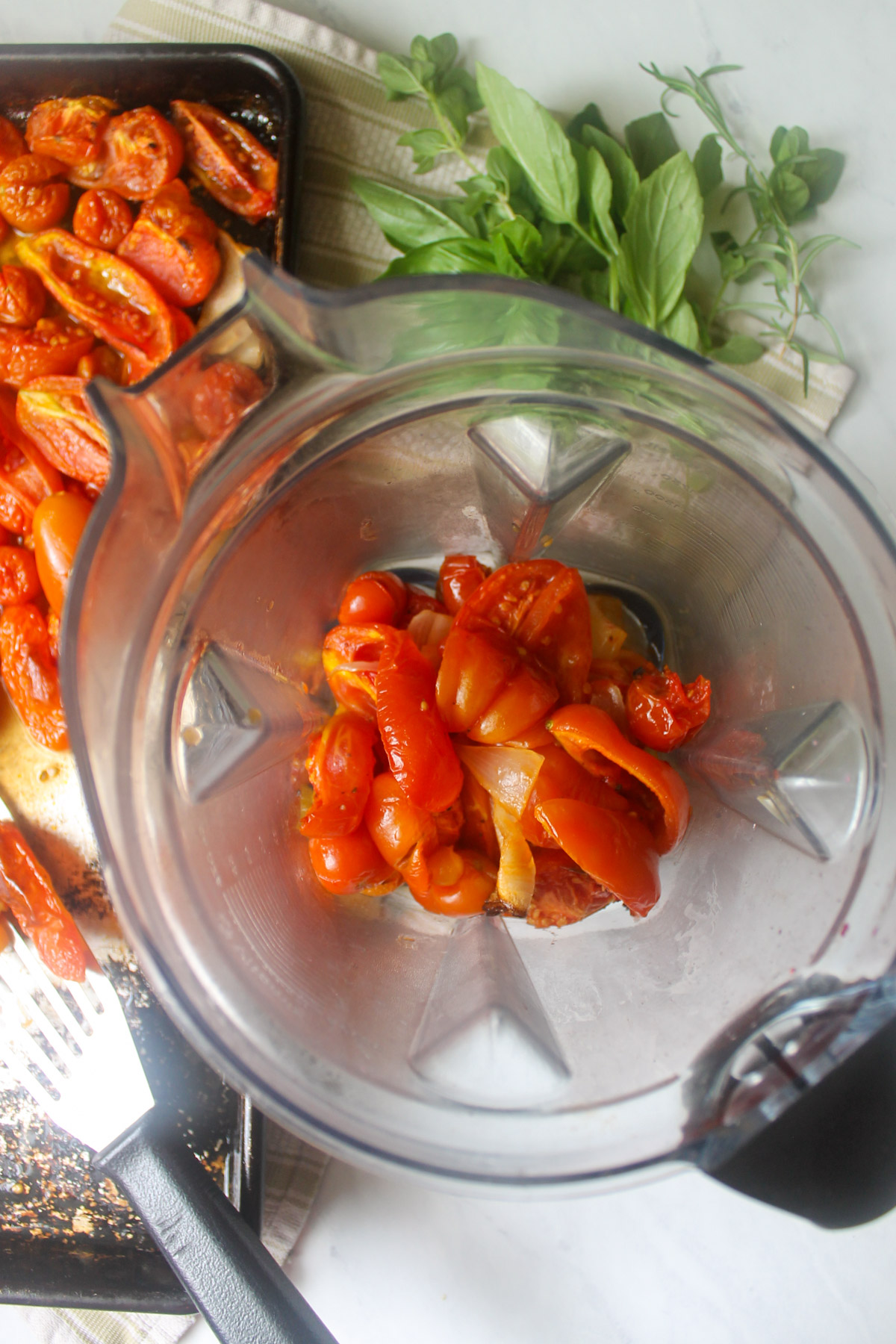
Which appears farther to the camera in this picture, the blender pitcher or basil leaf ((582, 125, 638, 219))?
basil leaf ((582, 125, 638, 219))

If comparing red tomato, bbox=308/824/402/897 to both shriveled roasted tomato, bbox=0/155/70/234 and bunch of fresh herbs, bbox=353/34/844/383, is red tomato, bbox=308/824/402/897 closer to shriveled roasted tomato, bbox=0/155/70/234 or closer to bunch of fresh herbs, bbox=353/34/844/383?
bunch of fresh herbs, bbox=353/34/844/383

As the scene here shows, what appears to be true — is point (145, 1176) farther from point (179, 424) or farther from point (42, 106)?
point (42, 106)

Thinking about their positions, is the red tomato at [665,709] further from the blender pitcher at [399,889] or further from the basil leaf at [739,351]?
the basil leaf at [739,351]

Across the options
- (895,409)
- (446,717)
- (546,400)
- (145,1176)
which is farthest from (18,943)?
(895,409)

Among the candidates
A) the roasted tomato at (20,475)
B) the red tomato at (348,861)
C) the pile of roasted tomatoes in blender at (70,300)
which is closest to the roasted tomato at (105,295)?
the pile of roasted tomatoes in blender at (70,300)

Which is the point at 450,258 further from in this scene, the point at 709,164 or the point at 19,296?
the point at 19,296

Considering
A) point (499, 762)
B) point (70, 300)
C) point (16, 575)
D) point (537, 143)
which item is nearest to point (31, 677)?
point (16, 575)

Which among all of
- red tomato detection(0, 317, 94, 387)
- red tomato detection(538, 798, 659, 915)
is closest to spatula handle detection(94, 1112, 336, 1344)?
red tomato detection(538, 798, 659, 915)
